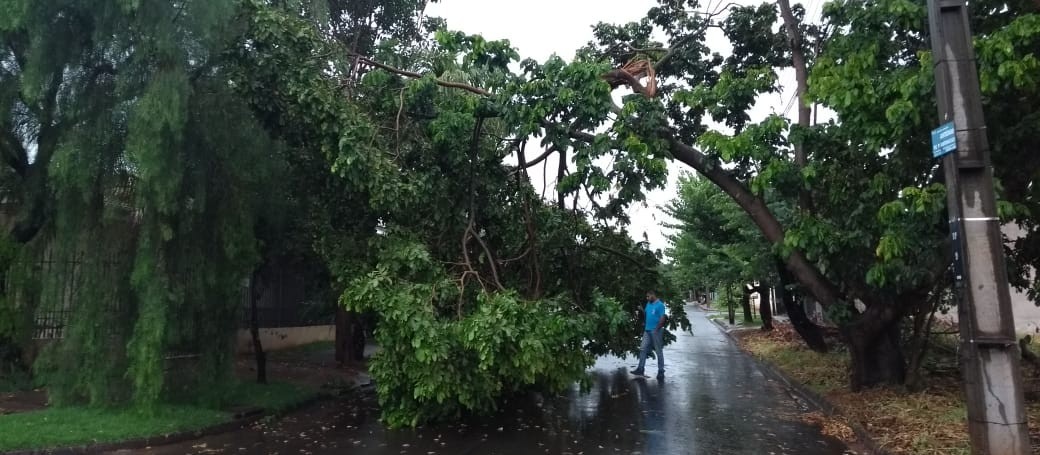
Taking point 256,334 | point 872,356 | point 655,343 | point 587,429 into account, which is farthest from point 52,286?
point 872,356

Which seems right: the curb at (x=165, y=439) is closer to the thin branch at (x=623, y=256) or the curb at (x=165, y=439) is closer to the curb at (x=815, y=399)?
the thin branch at (x=623, y=256)

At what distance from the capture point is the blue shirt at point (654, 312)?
13.4 metres

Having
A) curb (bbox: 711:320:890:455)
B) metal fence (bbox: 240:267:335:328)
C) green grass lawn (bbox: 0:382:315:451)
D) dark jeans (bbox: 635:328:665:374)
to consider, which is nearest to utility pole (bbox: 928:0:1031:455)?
curb (bbox: 711:320:890:455)

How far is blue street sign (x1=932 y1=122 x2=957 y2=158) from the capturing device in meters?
6.26

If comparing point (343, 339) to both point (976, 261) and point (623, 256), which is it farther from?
point (976, 261)

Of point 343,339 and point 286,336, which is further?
point 286,336

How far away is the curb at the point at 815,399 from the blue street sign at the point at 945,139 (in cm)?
317

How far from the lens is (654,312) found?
1348 cm

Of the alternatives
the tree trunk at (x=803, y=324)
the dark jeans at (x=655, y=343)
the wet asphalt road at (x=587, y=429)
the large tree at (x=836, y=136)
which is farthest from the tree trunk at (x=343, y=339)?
the tree trunk at (x=803, y=324)

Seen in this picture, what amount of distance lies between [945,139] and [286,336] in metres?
16.8

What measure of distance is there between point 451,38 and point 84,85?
189 inches

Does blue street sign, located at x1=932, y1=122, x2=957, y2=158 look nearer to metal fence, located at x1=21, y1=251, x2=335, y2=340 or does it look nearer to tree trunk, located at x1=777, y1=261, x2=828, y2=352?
metal fence, located at x1=21, y1=251, x2=335, y2=340

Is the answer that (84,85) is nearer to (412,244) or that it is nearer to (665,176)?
(412,244)

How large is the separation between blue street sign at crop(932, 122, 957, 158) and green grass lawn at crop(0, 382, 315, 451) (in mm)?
8610
